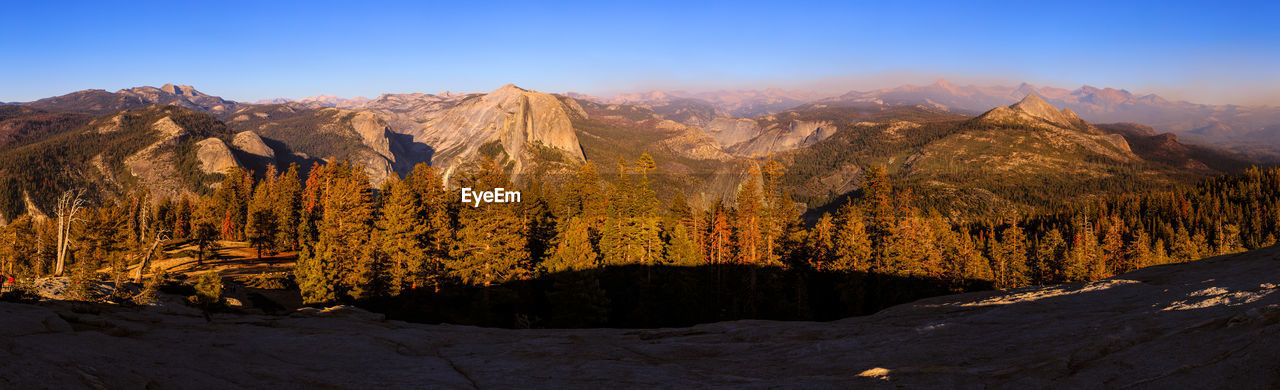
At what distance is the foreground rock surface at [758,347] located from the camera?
9.25 m

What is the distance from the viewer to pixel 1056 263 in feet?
278

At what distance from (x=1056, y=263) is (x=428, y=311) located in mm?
90950

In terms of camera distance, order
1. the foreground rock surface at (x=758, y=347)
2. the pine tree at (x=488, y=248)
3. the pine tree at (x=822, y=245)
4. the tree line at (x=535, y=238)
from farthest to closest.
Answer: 1. the pine tree at (x=822, y=245)
2. the pine tree at (x=488, y=248)
3. the tree line at (x=535, y=238)
4. the foreground rock surface at (x=758, y=347)

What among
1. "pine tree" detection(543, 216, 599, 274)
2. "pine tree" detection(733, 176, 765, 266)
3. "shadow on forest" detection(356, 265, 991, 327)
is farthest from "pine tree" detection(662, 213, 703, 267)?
"pine tree" detection(543, 216, 599, 274)

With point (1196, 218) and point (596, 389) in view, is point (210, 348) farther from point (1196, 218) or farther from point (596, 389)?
point (1196, 218)

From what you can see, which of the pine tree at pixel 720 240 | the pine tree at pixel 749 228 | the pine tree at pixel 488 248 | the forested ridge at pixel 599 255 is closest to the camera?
the forested ridge at pixel 599 255

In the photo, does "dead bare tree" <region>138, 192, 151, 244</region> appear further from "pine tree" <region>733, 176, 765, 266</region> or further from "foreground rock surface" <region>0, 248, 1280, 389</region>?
"pine tree" <region>733, 176, 765, 266</region>

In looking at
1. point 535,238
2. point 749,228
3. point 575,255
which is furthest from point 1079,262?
point 535,238

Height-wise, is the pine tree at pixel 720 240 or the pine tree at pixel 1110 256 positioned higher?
the pine tree at pixel 720 240

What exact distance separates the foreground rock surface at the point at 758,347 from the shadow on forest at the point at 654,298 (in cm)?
2588

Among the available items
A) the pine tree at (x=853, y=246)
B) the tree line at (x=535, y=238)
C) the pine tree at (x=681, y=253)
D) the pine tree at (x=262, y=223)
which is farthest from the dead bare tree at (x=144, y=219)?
the pine tree at (x=853, y=246)

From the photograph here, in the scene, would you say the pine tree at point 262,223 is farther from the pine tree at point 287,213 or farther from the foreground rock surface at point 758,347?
the foreground rock surface at point 758,347

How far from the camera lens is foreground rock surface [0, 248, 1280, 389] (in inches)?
364

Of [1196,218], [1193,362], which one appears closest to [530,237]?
[1193,362]
